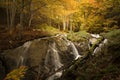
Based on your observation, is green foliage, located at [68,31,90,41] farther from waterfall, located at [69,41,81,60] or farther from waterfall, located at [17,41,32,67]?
waterfall, located at [17,41,32,67]

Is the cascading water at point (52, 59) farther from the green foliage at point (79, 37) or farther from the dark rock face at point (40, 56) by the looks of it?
the green foliage at point (79, 37)

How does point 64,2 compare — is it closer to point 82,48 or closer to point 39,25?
point 82,48

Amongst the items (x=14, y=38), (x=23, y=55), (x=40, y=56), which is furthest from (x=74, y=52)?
(x=14, y=38)

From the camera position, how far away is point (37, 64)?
1142 cm

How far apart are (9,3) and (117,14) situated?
8.53 metres

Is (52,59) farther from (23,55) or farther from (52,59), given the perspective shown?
(23,55)

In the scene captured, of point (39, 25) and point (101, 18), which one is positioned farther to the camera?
point (39, 25)

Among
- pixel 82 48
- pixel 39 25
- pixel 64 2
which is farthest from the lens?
pixel 39 25

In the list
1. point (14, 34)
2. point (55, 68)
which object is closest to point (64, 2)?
point (14, 34)

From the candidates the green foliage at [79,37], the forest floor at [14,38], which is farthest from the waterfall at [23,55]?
the green foliage at [79,37]

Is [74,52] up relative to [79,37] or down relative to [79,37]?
down

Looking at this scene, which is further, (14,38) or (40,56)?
(14,38)

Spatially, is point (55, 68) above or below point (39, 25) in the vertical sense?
below

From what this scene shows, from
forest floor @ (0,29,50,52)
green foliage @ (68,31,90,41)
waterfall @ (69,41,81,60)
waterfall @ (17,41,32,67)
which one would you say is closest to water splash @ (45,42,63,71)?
waterfall @ (69,41,81,60)
